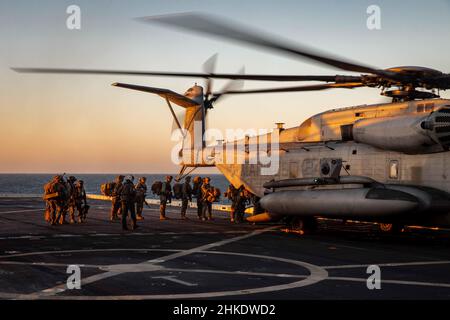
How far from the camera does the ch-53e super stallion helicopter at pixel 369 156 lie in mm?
14898

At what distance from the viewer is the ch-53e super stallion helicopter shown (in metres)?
14.9

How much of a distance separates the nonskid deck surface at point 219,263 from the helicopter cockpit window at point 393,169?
1.86m

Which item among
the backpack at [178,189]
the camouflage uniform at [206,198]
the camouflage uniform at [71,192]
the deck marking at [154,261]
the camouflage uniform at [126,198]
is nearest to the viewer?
the deck marking at [154,261]

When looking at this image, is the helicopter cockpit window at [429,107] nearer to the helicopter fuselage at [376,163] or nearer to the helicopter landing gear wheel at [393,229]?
the helicopter fuselage at [376,163]

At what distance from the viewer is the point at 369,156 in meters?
17.3

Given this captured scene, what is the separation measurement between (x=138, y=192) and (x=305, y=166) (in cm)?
748

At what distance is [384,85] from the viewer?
1597 centimetres

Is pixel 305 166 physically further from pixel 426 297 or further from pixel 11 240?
pixel 426 297

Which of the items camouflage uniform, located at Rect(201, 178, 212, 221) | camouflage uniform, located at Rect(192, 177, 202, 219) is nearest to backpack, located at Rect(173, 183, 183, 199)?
camouflage uniform, located at Rect(192, 177, 202, 219)

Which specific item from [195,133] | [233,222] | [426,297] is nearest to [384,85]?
[426,297]

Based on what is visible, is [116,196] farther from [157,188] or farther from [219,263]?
[219,263]

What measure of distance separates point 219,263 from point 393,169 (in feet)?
21.9

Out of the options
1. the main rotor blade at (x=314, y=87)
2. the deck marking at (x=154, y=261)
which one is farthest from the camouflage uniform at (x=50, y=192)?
the main rotor blade at (x=314, y=87)

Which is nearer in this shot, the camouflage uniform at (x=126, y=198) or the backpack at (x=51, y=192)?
the camouflage uniform at (x=126, y=198)
